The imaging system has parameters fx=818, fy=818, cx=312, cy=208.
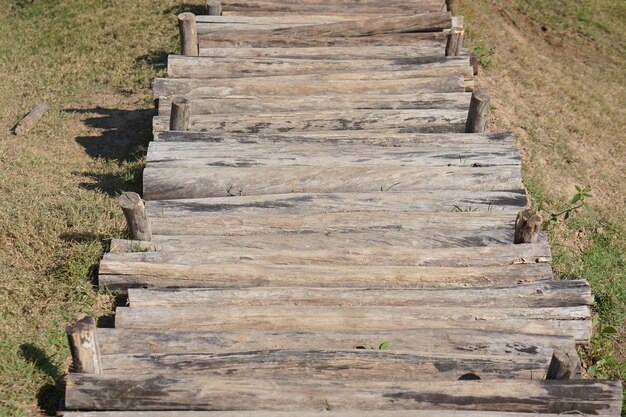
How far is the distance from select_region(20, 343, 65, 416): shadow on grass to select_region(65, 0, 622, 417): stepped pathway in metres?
0.56

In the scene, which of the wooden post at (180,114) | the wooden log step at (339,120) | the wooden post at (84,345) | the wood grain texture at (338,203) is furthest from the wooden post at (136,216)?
the wooden log step at (339,120)

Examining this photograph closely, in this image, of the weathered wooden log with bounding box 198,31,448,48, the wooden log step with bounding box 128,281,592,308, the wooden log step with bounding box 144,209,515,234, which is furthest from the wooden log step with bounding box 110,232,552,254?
the weathered wooden log with bounding box 198,31,448,48

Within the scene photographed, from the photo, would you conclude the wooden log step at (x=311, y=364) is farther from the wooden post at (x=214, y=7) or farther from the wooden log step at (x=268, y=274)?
the wooden post at (x=214, y=7)

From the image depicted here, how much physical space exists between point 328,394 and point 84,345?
186 cm

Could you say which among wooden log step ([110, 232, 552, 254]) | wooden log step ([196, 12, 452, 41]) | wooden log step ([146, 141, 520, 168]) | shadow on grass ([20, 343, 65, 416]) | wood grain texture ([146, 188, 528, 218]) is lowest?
shadow on grass ([20, 343, 65, 416])

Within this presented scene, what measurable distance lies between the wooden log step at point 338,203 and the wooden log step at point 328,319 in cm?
157

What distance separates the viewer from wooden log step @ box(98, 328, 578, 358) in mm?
6633

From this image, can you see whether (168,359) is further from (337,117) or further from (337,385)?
(337,117)

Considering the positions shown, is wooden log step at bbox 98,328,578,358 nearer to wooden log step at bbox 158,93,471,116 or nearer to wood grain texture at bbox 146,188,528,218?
wood grain texture at bbox 146,188,528,218

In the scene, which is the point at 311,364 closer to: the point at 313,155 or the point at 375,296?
the point at 375,296

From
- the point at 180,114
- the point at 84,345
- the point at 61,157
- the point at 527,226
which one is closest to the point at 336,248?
the point at 527,226

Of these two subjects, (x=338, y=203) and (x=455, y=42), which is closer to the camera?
(x=338, y=203)

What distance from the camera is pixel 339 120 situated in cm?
1034

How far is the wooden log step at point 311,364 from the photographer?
639 cm
